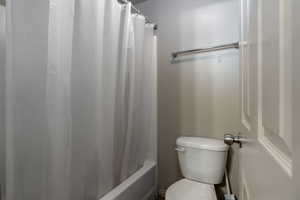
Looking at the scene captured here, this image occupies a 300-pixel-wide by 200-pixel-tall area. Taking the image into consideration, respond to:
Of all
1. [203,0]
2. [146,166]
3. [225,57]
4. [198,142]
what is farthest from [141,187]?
[203,0]

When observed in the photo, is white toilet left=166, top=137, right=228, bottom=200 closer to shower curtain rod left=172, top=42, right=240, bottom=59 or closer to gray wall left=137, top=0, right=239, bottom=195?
gray wall left=137, top=0, right=239, bottom=195

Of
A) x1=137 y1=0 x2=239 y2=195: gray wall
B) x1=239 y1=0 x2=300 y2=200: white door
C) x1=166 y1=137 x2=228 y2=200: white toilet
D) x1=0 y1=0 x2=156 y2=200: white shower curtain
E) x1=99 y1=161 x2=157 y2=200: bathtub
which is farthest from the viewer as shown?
x1=137 y1=0 x2=239 y2=195: gray wall

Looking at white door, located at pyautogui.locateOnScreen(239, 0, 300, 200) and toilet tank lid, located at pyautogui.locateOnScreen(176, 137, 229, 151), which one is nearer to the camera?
white door, located at pyautogui.locateOnScreen(239, 0, 300, 200)

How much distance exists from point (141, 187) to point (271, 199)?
46.8 inches

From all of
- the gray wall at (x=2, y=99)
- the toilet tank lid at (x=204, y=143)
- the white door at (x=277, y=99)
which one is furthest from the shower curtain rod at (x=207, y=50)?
the gray wall at (x=2, y=99)

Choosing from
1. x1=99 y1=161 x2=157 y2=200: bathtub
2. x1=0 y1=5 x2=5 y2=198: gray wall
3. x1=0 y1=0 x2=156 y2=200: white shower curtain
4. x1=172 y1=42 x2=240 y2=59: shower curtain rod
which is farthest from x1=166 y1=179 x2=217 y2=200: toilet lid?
x1=172 y1=42 x2=240 y2=59: shower curtain rod

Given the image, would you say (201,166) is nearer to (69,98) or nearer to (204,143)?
(204,143)

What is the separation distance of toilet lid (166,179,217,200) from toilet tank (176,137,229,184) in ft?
0.20

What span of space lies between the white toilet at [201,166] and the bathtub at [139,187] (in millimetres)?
230

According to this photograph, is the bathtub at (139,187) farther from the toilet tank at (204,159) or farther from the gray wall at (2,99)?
the gray wall at (2,99)

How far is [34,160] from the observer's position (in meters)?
0.74

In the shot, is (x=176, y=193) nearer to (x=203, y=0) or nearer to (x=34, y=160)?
(x=34, y=160)

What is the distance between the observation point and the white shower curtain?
687 millimetres

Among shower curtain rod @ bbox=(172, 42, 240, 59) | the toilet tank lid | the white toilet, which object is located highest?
shower curtain rod @ bbox=(172, 42, 240, 59)
